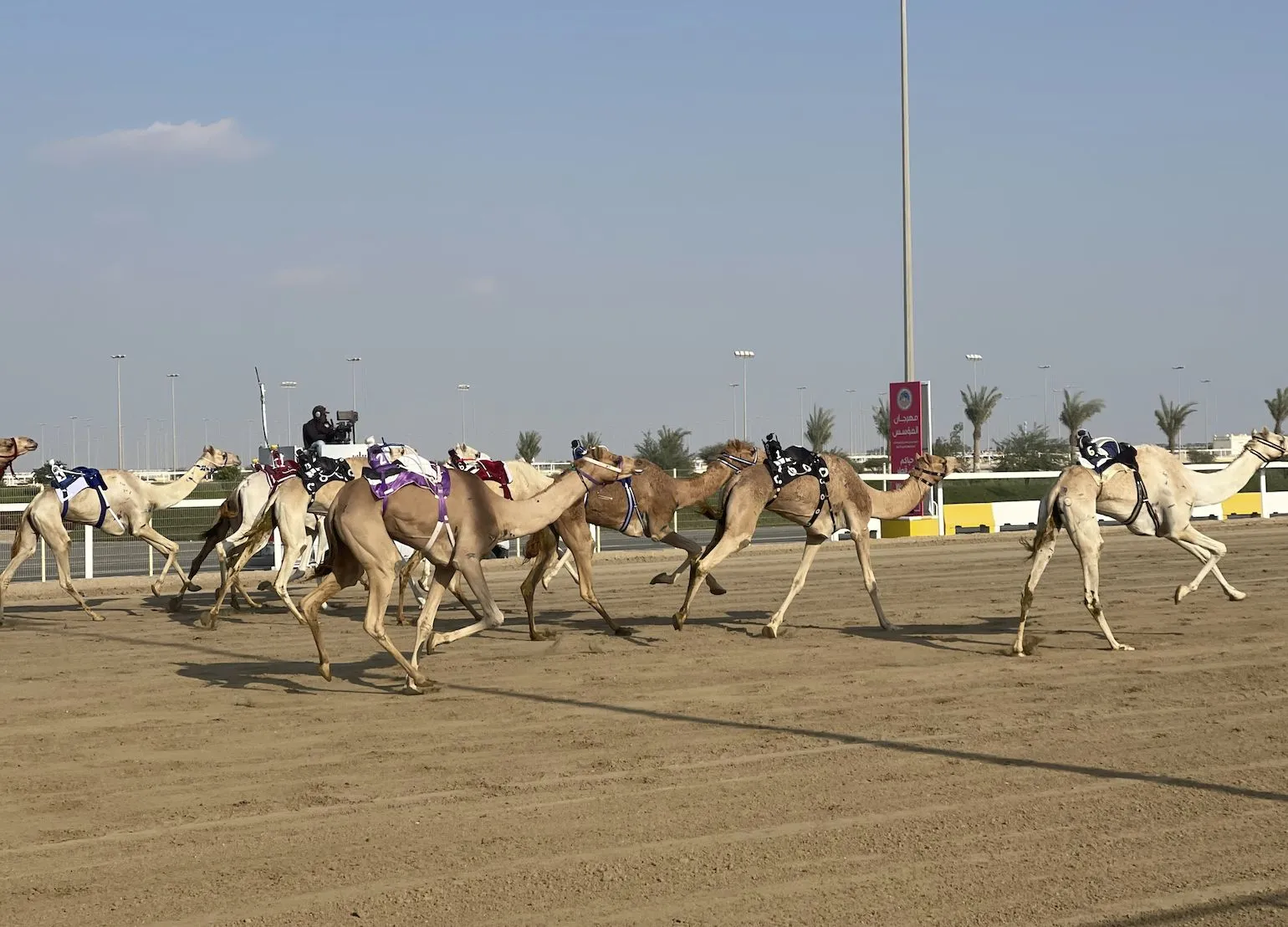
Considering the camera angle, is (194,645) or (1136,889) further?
(194,645)

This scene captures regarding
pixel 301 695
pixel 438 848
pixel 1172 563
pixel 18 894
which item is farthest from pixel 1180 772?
pixel 1172 563

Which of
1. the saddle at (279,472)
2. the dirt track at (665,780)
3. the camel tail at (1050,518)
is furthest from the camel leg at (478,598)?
the saddle at (279,472)

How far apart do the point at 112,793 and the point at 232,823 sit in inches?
A: 44.8

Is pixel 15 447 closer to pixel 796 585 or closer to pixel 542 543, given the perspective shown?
pixel 542 543

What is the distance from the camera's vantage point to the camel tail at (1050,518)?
12.2 meters

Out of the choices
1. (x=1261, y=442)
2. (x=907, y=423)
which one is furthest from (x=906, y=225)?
(x=1261, y=442)

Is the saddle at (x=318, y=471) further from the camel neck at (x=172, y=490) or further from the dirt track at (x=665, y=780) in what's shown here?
the camel neck at (x=172, y=490)

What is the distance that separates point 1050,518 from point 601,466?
13.3 ft

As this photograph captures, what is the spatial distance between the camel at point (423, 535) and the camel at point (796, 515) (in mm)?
2773

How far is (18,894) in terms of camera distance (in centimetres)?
578

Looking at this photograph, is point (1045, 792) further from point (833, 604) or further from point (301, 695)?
point (833, 604)

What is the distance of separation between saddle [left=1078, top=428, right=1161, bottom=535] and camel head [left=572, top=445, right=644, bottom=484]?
13.8 feet

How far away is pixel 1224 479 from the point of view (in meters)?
14.8

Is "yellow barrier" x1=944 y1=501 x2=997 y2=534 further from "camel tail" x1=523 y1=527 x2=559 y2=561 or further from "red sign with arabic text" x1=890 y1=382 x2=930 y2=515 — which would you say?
"camel tail" x1=523 y1=527 x2=559 y2=561
